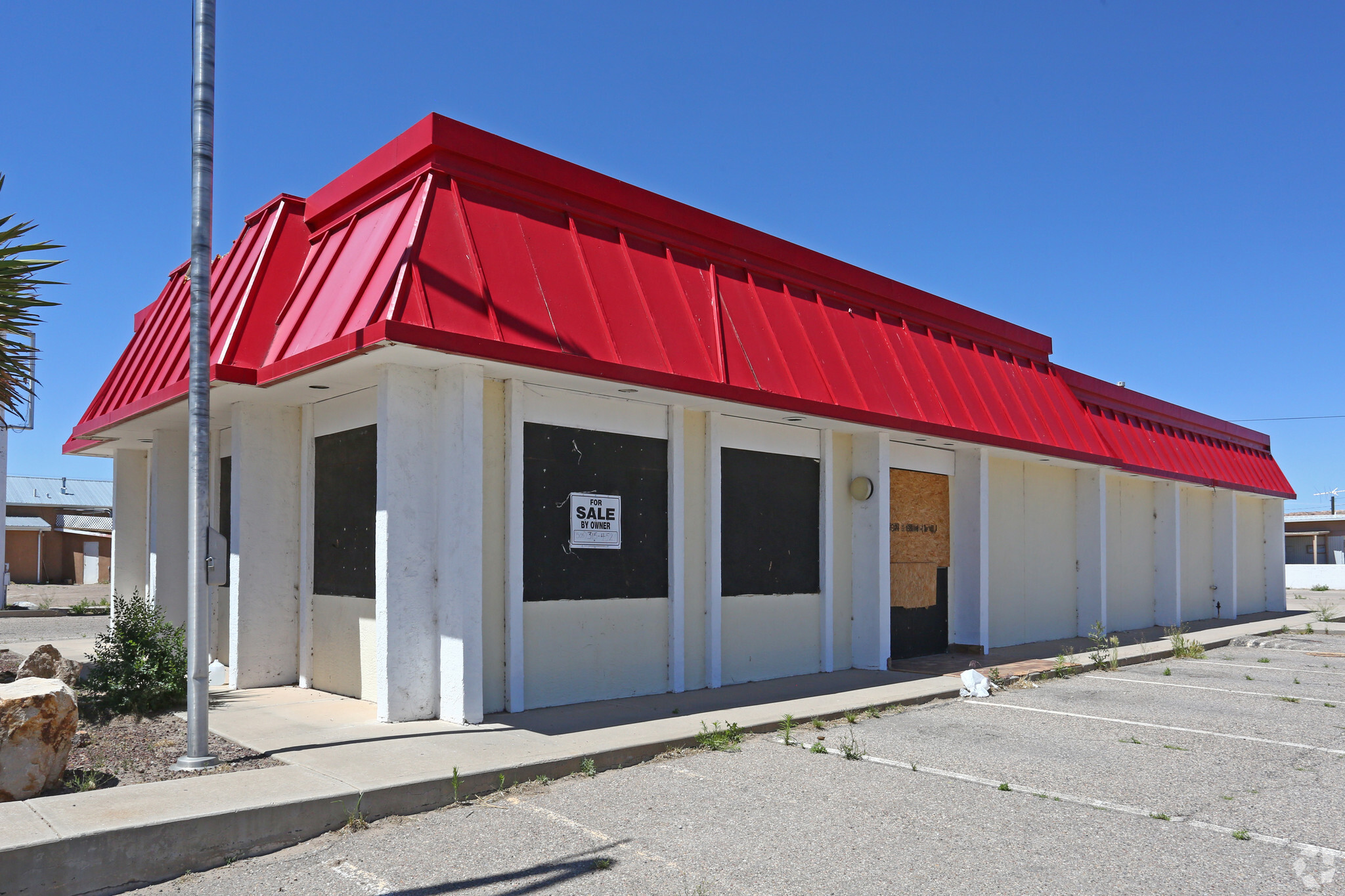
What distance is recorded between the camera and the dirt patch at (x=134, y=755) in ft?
21.4

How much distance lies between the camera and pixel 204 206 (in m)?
7.03

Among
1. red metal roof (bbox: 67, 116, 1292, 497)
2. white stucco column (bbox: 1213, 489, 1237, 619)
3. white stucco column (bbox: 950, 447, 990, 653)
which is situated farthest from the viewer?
white stucco column (bbox: 1213, 489, 1237, 619)

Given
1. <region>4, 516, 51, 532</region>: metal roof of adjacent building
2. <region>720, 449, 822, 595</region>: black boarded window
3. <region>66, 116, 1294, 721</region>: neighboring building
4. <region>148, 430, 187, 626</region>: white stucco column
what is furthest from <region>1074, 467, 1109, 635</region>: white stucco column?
<region>4, 516, 51, 532</region>: metal roof of adjacent building

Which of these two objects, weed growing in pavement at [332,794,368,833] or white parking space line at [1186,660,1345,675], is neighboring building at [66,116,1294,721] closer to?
weed growing in pavement at [332,794,368,833]

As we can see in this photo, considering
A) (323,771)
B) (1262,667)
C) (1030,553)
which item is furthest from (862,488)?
(323,771)

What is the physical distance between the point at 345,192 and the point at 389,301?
2963 mm

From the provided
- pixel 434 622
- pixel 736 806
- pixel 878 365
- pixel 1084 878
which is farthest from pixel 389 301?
pixel 878 365

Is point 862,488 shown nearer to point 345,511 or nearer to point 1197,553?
point 345,511

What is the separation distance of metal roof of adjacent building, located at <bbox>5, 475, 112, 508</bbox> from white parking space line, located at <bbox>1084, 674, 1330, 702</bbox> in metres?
47.1

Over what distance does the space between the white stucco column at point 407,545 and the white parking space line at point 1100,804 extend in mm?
3327

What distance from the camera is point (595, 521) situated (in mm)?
10039

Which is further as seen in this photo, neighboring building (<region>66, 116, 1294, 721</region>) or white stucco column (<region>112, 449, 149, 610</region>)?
white stucco column (<region>112, 449, 149, 610</region>)

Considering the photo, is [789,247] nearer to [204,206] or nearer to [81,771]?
[204,206]

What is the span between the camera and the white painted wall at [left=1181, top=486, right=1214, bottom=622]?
2375cm
